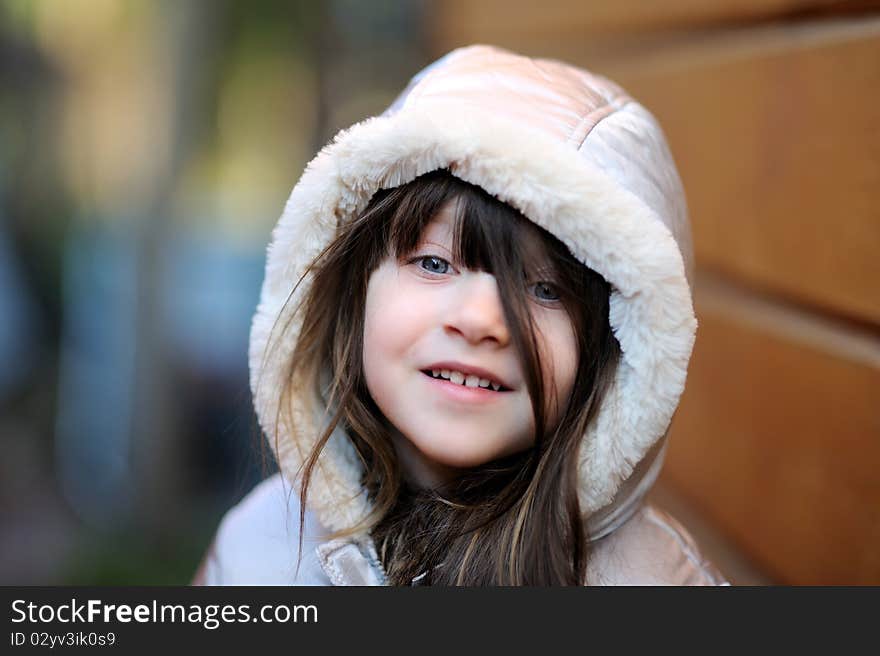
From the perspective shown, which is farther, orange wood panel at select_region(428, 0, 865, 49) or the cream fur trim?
orange wood panel at select_region(428, 0, 865, 49)

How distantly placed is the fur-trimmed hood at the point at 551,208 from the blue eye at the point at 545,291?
0.18 ft

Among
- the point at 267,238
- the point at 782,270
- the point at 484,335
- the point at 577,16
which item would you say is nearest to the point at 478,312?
the point at 484,335

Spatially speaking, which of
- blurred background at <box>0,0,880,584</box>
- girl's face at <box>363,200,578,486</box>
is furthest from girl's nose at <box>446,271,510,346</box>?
blurred background at <box>0,0,880,584</box>

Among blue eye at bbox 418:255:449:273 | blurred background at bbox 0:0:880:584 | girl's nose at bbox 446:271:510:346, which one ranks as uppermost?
blue eye at bbox 418:255:449:273

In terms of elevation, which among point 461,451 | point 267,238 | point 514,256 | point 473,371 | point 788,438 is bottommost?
point 267,238

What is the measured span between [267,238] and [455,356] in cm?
507

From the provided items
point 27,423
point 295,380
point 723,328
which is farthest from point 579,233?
point 27,423

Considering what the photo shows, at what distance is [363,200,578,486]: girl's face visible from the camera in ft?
3.70

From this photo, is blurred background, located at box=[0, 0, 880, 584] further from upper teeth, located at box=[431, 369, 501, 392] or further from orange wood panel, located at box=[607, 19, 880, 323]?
upper teeth, located at box=[431, 369, 501, 392]

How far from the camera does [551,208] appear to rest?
3.57 feet

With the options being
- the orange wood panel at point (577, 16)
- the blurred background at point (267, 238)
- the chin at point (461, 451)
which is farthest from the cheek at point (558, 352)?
the orange wood panel at point (577, 16)

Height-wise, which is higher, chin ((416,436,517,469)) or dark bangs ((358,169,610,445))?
dark bangs ((358,169,610,445))

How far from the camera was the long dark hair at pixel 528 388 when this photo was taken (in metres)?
1.13

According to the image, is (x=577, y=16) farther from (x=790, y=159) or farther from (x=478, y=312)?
(x=478, y=312)
